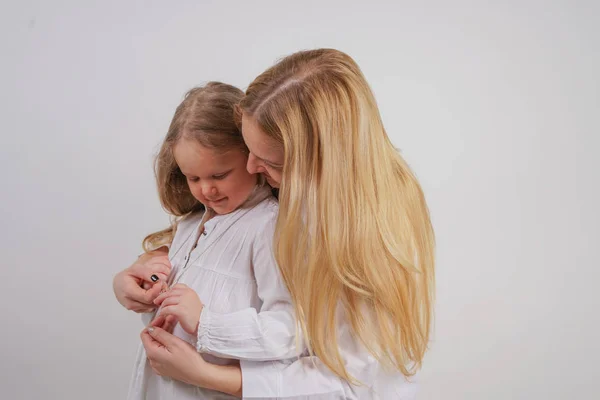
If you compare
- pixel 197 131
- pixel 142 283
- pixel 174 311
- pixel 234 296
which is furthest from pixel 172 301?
pixel 197 131

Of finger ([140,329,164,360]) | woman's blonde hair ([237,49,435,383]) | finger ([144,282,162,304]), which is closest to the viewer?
woman's blonde hair ([237,49,435,383])

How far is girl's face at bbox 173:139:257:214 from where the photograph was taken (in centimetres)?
157

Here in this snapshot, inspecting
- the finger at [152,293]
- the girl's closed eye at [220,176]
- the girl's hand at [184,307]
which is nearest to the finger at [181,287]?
the girl's hand at [184,307]

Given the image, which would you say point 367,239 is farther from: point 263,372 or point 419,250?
point 263,372

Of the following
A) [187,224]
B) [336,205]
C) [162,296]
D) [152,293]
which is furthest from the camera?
[187,224]

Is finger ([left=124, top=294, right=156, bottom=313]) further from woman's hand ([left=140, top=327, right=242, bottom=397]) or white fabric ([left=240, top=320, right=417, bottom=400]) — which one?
white fabric ([left=240, top=320, right=417, bottom=400])

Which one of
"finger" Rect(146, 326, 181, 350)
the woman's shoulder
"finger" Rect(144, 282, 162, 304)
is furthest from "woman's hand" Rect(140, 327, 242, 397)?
the woman's shoulder

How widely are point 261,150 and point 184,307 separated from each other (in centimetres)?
32

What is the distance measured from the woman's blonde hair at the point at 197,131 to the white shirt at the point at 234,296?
0.10 meters

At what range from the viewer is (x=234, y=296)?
61.8 inches

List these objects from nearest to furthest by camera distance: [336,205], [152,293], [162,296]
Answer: [336,205] → [162,296] → [152,293]

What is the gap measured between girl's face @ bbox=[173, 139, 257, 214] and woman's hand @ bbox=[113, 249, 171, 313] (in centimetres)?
18

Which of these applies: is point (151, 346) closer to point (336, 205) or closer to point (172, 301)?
point (172, 301)

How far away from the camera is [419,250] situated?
5.22 ft
